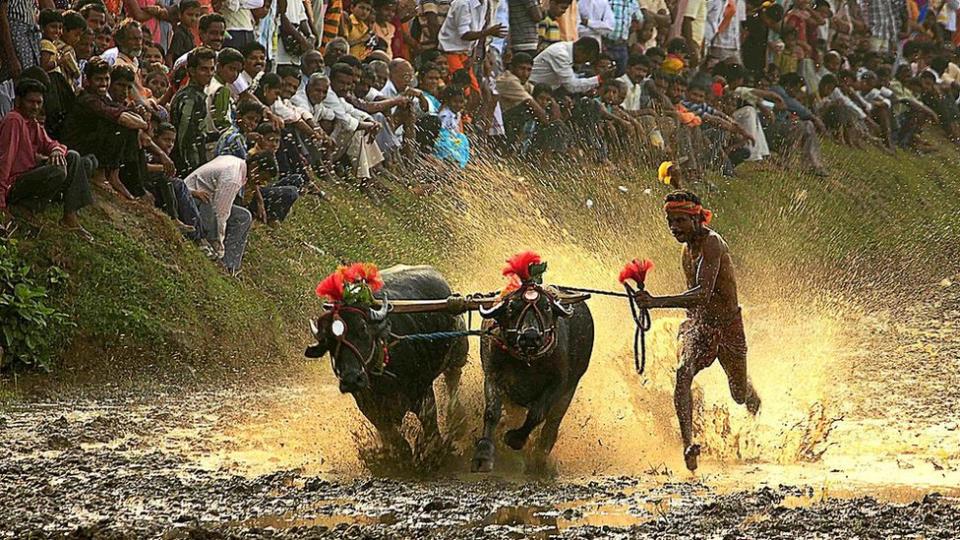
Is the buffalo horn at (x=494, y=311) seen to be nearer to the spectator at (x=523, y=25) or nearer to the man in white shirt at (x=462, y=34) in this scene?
the man in white shirt at (x=462, y=34)

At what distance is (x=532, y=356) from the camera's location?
8219mm

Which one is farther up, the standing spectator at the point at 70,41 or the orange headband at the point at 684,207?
the standing spectator at the point at 70,41

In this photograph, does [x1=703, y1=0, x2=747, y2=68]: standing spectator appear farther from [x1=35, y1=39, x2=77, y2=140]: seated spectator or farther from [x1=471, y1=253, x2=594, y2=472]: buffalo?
[x1=471, y1=253, x2=594, y2=472]: buffalo

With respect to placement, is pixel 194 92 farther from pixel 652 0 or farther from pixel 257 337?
pixel 652 0

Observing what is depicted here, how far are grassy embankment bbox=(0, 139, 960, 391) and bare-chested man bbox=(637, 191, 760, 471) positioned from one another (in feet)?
10.5

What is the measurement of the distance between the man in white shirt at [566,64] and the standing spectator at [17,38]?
6431mm

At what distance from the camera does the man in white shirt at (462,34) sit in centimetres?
1638

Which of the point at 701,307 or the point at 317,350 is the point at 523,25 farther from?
the point at 317,350

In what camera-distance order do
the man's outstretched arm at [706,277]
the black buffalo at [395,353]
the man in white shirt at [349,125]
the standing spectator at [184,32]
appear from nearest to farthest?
1. the black buffalo at [395,353]
2. the man's outstretched arm at [706,277]
3. the standing spectator at [184,32]
4. the man in white shirt at [349,125]

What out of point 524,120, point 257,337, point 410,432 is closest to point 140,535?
point 410,432

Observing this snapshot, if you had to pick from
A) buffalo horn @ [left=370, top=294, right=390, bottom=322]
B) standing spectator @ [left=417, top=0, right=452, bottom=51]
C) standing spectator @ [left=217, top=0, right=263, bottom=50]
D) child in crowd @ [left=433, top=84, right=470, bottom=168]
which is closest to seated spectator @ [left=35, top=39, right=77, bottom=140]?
standing spectator @ [left=217, top=0, right=263, bottom=50]

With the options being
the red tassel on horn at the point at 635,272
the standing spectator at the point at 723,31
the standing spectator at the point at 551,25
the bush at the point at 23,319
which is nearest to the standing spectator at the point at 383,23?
the standing spectator at the point at 551,25

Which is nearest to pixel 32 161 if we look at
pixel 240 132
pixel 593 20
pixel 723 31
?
pixel 240 132

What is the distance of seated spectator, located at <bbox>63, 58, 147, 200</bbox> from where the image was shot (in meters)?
12.1
